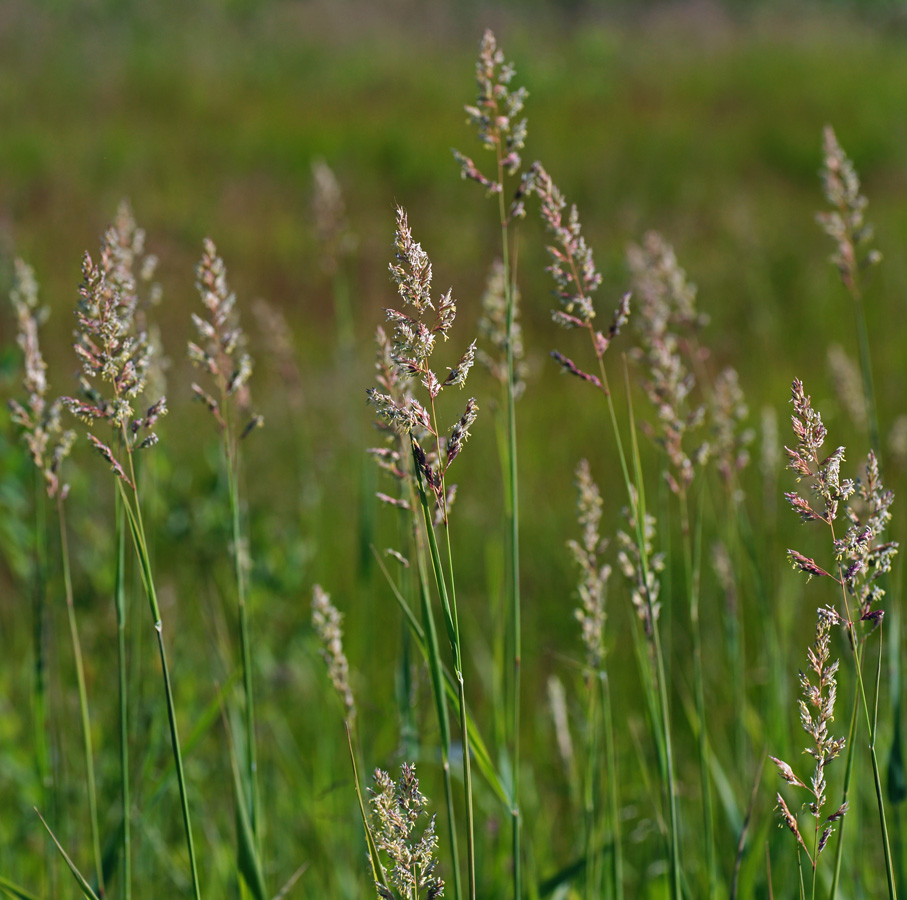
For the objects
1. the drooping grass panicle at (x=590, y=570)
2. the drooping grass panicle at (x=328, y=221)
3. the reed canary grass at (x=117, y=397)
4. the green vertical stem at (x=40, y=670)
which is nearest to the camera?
the reed canary grass at (x=117, y=397)

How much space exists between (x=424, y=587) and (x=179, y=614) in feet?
7.88

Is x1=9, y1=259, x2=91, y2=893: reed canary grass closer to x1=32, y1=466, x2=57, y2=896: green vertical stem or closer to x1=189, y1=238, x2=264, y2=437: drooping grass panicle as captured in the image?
x1=32, y1=466, x2=57, y2=896: green vertical stem

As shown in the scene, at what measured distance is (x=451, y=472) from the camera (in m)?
4.33

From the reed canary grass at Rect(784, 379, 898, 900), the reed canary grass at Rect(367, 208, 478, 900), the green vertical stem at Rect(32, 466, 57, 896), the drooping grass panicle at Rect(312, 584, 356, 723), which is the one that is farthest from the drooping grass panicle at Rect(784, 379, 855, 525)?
the green vertical stem at Rect(32, 466, 57, 896)

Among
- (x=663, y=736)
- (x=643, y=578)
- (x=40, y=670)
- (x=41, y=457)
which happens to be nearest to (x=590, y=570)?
(x=643, y=578)

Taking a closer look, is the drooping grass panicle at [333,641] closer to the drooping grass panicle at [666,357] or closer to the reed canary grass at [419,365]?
the reed canary grass at [419,365]

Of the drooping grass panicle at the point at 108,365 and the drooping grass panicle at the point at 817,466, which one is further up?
the drooping grass panicle at the point at 108,365

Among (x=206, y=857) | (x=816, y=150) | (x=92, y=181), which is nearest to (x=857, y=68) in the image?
(x=816, y=150)

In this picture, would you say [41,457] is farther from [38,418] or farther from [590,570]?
[590,570]

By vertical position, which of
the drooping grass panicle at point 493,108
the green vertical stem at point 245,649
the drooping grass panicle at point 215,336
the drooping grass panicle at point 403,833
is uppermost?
the drooping grass panicle at point 493,108

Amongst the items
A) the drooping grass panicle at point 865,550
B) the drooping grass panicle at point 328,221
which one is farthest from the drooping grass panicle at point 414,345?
the drooping grass panicle at point 328,221

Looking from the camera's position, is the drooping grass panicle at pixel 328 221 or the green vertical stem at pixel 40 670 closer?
the green vertical stem at pixel 40 670

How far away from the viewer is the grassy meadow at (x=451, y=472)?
1.08m

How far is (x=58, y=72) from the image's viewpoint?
10.4m
